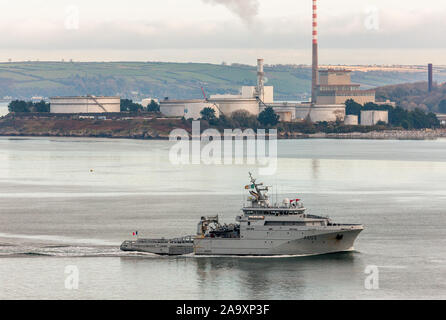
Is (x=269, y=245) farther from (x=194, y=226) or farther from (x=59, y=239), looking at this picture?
(x=59, y=239)

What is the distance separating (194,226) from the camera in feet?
240

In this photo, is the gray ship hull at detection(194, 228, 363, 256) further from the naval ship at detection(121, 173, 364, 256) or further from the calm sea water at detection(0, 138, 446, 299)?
the calm sea water at detection(0, 138, 446, 299)

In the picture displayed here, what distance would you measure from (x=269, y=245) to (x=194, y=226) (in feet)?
45.6

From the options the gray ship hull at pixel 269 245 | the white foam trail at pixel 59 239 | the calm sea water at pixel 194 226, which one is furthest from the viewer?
the white foam trail at pixel 59 239

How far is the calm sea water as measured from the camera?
175 feet

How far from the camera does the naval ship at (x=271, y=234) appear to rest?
59.9 meters

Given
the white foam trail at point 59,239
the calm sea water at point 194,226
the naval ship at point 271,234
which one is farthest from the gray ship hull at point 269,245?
the white foam trail at point 59,239

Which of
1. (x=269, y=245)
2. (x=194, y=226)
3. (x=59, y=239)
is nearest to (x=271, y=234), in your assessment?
(x=269, y=245)

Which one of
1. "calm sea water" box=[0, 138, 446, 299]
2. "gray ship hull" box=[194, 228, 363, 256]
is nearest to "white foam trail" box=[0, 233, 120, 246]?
"calm sea water" box=[0, 138, 446, 299]

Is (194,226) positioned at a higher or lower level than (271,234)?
lower

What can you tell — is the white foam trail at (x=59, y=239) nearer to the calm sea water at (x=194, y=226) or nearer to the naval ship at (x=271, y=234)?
the calm sea water at (x=194, y=226)

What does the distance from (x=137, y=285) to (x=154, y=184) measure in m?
54.9

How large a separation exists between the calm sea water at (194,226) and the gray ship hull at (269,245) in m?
0.59

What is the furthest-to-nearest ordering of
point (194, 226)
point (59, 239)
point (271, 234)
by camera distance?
1. point (194, 226)
2. point (59, 239)
3. point (271, 234)
